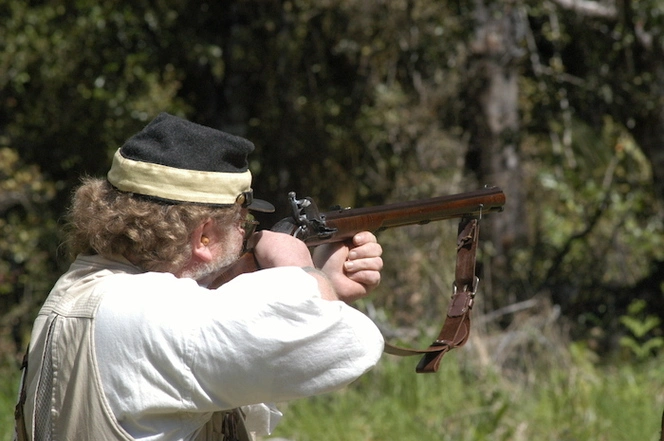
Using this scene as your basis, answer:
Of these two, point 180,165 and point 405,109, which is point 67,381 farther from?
point 405,109

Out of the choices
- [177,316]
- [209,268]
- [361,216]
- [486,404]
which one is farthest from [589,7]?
[177,316]

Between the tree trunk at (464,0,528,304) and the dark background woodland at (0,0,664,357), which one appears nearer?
the dark background woodland at (0,0,664,357)

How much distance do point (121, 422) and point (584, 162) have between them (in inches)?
308

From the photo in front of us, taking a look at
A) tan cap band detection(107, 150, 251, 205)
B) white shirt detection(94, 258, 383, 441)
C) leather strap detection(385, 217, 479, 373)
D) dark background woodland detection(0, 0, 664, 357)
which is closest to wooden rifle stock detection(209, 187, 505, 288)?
leather strap detection(385, 217, 479, 373)

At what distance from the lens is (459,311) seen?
3309mm

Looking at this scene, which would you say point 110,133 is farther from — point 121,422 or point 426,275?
point 121,422

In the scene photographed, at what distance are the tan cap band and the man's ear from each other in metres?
0.09

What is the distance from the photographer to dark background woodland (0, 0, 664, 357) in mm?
8438

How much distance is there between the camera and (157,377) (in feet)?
7.63

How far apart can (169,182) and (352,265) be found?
0.68m

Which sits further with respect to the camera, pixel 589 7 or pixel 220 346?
pixel 589 7

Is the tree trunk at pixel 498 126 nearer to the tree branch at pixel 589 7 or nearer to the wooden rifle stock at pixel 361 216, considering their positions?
the tree branch at pixel 589 7

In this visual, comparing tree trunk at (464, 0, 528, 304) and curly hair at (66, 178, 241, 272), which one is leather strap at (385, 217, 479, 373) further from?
tree trunk at (464, 0, 528, 304)

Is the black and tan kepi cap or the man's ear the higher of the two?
the black and tan kepi cap
